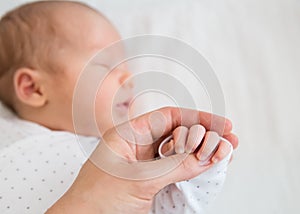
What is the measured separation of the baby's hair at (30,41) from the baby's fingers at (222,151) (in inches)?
17.3

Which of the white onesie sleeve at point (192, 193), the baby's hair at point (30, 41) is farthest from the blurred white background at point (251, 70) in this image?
the baby's hair at point (30, 41)

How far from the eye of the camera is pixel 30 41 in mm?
989

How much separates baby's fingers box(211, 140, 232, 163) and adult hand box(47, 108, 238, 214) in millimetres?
10

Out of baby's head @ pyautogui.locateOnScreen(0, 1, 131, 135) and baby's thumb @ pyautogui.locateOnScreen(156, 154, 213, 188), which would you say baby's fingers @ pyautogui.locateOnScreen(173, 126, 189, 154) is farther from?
baby's head @ pyautogui.locateOnScreen(0, 1, 131, 135)

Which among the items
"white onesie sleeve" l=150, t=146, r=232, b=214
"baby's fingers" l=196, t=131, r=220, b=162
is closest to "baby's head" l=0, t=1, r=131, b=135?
"white onesie sleeve" l=150, t=146, r=232, b=214

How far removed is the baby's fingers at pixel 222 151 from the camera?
0.65 metres

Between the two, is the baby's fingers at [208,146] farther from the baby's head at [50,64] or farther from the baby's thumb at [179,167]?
the baby's head at [50,64]

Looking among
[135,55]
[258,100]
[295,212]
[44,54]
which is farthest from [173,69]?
[295,212]

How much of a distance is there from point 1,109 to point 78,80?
0.17 m

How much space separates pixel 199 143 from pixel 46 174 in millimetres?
300

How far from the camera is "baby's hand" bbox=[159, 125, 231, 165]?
0.63m

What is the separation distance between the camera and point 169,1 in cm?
134

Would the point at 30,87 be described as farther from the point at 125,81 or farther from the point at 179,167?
the point at 179,167

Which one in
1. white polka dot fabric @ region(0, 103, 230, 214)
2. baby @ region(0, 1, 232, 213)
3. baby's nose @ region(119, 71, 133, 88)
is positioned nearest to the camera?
white polka dot fabric @ region(0, 103, 230, 214)
